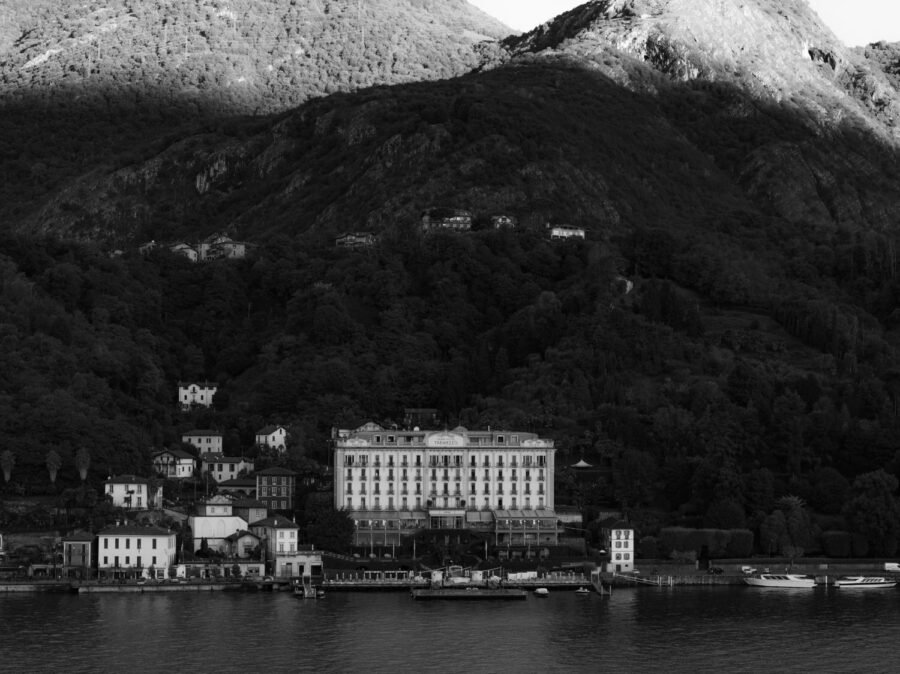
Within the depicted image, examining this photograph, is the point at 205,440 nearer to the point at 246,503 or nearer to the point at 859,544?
the point at 246,503

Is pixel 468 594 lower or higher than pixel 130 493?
lower

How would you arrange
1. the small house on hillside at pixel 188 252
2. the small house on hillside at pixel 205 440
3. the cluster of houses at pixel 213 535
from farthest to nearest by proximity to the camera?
1. the small house on hillside at pixel 188 252
2. the small house on hillside at pixel 205 440
3. the cluster of houses at pixel 213 535

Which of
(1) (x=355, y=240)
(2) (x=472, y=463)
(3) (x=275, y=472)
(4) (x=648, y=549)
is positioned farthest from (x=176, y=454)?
(1) (x=355, y=240)

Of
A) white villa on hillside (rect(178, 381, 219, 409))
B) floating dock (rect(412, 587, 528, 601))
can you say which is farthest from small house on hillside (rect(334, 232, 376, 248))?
floating dock (rect(412, 587, 528, 601))

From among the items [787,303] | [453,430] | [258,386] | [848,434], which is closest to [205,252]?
[258,386]

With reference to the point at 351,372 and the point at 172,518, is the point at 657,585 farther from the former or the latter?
the point at 351,372

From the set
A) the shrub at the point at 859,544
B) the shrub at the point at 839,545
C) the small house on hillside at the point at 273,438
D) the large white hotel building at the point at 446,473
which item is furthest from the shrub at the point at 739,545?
the small house on hillside at the point at 273,438

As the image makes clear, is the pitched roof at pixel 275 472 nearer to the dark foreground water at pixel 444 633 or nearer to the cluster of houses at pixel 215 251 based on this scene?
the dark foreground water at pixel 444 633

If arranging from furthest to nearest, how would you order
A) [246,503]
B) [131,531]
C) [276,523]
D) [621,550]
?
[246,503] → [621,550] → [276,523] → [131,531]
